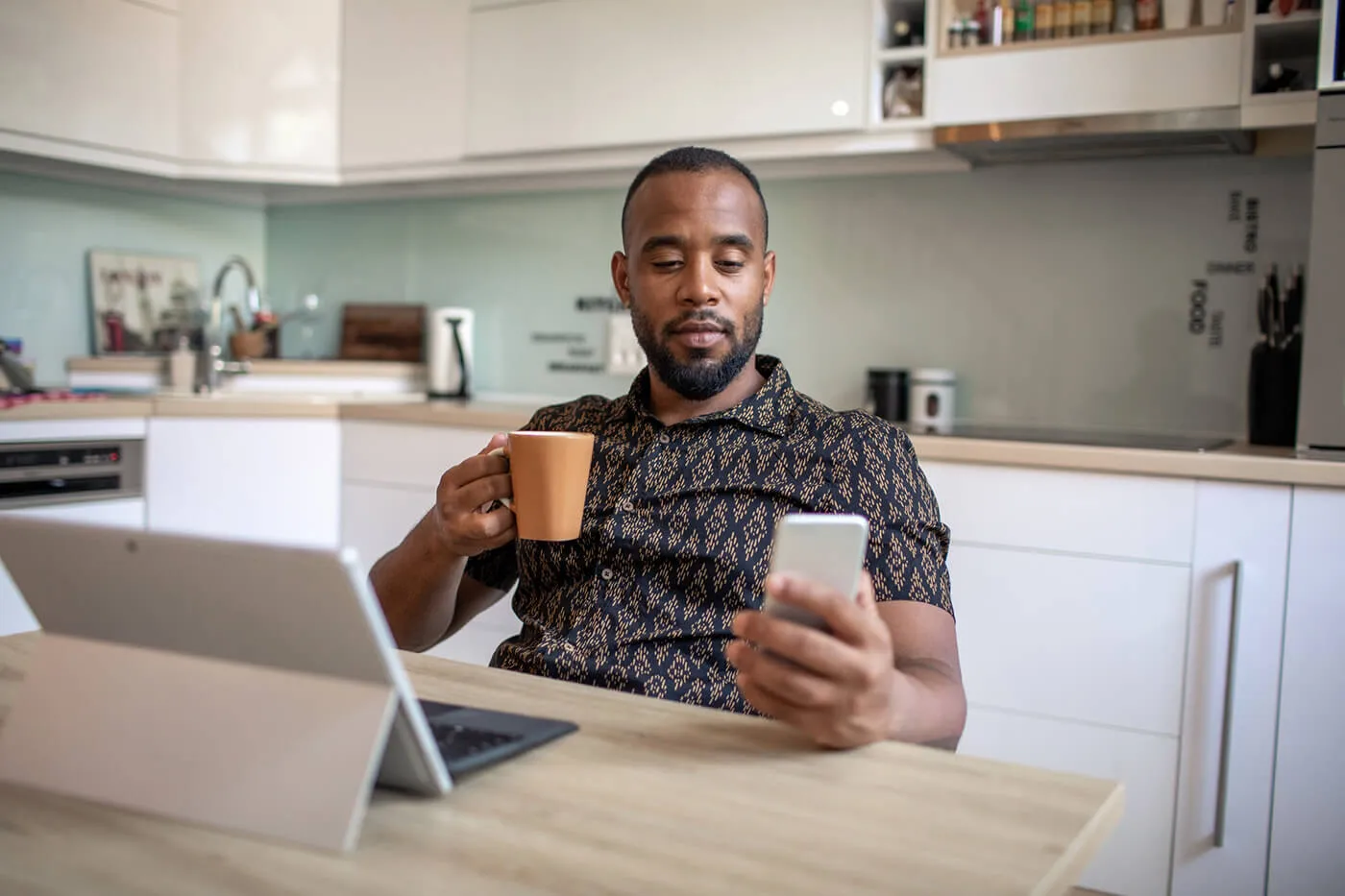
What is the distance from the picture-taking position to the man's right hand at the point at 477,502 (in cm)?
113

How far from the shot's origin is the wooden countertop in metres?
2.04

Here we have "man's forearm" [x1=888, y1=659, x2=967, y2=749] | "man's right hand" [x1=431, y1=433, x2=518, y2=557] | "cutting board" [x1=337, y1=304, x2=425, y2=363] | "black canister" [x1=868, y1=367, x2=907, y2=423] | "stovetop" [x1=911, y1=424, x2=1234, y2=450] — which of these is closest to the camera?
"man's forearm" [x1=888, y1=659, x2=967, y2=749]

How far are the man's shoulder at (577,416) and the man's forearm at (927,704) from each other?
1.96ft

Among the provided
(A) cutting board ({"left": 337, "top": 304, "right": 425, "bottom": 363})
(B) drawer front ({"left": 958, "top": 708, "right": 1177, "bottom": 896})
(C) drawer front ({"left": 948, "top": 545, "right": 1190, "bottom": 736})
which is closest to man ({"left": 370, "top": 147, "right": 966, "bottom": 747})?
(C) drawer front ({"left": 948, "top": 545, "right": 1190, "bottom": 736})

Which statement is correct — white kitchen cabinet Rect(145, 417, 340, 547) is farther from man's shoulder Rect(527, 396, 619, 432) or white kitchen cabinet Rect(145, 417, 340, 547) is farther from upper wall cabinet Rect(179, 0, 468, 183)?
man's shoulder Rect(527, 396, 619, 432)

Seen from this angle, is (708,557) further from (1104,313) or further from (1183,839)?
(1104,313)

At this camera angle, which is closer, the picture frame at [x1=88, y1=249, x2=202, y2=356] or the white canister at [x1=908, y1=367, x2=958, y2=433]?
the white canister at [x1=908, y1=367, x2=958, y2=433]

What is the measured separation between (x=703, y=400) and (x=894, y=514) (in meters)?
0.34

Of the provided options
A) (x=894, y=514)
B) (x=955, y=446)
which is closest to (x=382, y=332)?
(x=955, y=446)

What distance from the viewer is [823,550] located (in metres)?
0.78

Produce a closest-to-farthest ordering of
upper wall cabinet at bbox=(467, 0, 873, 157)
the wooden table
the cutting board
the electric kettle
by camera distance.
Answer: the wooden table, upper wall cabinet at bbox=(467, 0, 873, 157), the electric kettle, the cutting board

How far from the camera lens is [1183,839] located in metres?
2.11

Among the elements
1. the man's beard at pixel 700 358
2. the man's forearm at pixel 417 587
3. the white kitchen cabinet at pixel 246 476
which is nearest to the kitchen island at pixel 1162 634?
the man's forearm at pixel 417 587

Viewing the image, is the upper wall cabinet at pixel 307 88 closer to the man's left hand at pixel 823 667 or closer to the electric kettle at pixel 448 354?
the electric kettle at pixel 448 354
